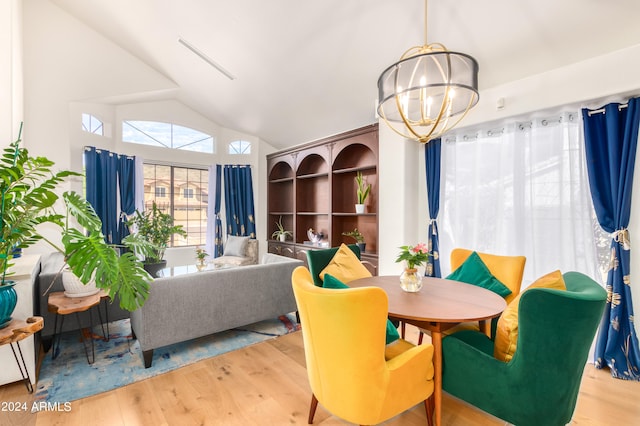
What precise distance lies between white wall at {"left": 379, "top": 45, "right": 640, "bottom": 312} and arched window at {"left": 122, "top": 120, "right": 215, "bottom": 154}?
3800 millimetres

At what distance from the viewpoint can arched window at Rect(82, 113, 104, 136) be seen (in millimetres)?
4426

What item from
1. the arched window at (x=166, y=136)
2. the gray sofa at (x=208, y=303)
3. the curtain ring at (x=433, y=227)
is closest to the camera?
the gray sofa at (x=208, y=303)

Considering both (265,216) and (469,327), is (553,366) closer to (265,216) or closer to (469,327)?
(469,327)

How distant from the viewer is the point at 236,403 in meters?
2.00

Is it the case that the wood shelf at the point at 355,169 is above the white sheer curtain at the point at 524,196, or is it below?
above

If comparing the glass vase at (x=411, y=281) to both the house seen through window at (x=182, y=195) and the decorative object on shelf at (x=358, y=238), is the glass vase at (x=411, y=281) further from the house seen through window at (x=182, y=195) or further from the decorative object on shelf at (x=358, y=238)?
the house seen through window at (x=182, y=195)

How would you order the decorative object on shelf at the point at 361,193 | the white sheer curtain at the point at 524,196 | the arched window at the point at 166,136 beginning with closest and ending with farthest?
the white sheer curtain at the point at 524,196 < the decorative object on shelf at the point at 361,193 < the arched window at the point at 166,136

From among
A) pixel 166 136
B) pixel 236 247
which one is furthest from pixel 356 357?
pixel 166 136

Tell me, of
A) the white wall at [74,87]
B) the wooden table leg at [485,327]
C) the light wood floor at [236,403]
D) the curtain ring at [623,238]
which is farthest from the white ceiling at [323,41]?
the light wood floor at [236,403]

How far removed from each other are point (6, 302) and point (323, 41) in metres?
3.23

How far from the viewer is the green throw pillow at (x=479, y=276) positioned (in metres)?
2.29

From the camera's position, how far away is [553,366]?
1.32 m

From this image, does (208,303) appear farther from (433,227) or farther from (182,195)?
(182,195)

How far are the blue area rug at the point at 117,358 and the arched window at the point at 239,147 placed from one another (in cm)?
383
